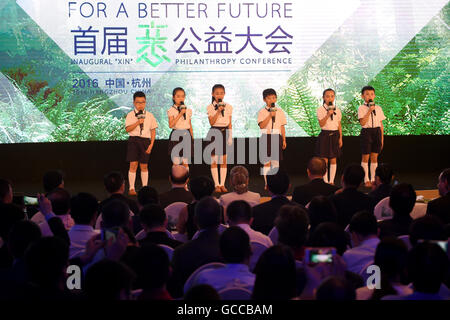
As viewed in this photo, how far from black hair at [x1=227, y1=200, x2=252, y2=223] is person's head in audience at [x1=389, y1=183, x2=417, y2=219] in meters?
0.88

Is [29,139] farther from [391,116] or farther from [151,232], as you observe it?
[151,232]

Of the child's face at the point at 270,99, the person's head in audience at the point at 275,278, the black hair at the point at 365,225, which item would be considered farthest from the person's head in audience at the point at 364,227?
the child's face at the point at 270,99

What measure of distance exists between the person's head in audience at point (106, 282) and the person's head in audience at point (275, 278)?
1.58ft

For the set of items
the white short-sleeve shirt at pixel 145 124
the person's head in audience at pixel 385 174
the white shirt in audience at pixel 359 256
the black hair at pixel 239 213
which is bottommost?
the white shirt in audience at pixel 359 256

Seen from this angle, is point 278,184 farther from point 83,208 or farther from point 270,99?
point 270,99

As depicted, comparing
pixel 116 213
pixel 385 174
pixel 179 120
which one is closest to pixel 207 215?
pixel 116 213

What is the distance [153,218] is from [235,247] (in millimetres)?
782

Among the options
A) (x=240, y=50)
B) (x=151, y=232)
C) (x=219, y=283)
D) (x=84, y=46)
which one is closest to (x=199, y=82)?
(x=240, y=50)

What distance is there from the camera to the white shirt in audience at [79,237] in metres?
3.26

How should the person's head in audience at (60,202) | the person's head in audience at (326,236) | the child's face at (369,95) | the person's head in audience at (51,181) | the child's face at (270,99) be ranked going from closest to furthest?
1. the person's head in audience at (326,236)
2. the person's head in audience at (60,202)
3. the person's head in audience at (51,181)
4. the child's face at (270,99)
5. the child's face at (369,95)

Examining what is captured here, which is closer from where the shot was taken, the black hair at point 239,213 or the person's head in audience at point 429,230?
the person's head in audience at point 429,230

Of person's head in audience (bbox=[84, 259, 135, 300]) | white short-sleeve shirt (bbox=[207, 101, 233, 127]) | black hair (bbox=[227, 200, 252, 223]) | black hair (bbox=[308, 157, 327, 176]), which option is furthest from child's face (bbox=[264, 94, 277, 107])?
Result: person's head in audience (bbox=[84, 259, 135, 300])

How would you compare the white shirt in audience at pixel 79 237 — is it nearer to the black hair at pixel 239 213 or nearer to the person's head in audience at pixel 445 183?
the black hair at pixel 239 213

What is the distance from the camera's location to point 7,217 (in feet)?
11.2
